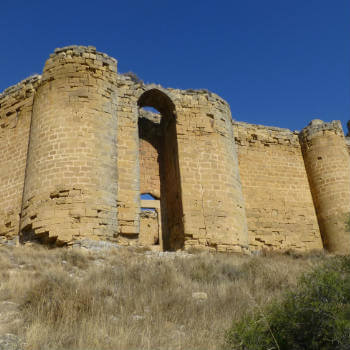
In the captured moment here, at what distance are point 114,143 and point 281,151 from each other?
688 centimetres

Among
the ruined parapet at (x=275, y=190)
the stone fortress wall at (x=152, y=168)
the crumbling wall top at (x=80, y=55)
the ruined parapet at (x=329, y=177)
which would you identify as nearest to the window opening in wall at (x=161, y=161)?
the stone fortress wall at (x=152, y=168)

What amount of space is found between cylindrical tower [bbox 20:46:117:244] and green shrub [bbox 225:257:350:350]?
5.76 metres

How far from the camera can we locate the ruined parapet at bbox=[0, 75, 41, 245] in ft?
37.9

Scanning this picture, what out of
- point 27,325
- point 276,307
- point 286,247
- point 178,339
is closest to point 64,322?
point 27,325

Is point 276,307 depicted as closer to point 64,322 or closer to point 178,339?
point 178,339

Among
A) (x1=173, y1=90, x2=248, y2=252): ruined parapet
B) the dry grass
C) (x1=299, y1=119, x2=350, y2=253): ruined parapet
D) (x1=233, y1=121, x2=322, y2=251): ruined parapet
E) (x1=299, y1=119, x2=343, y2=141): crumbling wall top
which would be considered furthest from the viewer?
(x1=299, y1=119, x2=343, y2=141): crumbling wall top

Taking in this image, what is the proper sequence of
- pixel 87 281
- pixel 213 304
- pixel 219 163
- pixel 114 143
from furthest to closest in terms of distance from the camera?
pixel 219 163, pixel 114 143, pixel 87 281, pixel 213 304

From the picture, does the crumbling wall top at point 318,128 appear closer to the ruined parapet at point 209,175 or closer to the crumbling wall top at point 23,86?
the ruined parapet at point 209,175

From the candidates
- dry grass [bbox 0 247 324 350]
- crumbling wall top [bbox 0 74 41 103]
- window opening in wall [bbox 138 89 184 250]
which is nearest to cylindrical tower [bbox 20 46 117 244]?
crumbling wall top [bbox 0 74 41 103]

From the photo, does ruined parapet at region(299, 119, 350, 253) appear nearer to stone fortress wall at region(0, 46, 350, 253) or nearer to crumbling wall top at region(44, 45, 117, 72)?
stone fortress wall at region(0, 46, 350, 253)

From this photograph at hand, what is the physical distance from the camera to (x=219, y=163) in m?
12.5

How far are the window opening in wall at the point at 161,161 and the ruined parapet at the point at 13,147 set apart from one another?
337 centimetres

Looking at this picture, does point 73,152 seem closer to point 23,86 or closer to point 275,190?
point 23,86

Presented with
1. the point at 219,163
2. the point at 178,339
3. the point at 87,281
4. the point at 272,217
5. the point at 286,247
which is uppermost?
the point at 219,163
